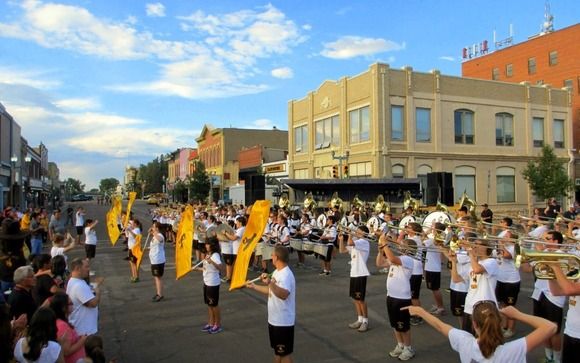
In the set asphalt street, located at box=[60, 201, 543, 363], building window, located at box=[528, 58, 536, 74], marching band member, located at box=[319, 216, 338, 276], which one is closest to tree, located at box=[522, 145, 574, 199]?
building window, located at box=[528, 58, 536, 74]

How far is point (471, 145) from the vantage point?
35.0 m

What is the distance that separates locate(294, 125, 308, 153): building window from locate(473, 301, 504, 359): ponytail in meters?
37.8

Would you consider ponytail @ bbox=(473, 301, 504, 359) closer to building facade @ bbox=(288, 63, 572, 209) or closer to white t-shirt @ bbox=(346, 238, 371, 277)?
white t-shirt @ bbox=(346, 238, 371, 277)

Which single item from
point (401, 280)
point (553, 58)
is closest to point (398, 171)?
point (401, 280)

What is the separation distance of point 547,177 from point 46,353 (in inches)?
1424

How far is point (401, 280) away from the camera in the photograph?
6.93m

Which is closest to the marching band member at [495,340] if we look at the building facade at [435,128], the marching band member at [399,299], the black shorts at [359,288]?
the marching band member at [399,299]

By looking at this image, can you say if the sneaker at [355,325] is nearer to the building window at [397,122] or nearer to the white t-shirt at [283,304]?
the white t-shirt at [283,304]

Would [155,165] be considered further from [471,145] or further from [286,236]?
[286,236]

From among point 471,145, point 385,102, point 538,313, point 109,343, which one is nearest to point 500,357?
point 538,313

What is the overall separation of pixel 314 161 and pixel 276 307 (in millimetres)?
33825

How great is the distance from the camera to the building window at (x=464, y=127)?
34.8 meters

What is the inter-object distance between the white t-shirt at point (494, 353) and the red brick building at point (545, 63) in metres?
49.5

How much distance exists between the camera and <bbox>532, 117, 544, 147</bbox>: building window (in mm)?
37844
